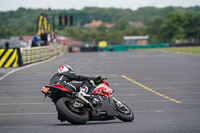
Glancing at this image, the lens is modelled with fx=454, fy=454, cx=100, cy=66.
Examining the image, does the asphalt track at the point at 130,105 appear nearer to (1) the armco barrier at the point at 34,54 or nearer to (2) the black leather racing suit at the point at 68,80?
(2) the black leather racing suit at the point at 68,80

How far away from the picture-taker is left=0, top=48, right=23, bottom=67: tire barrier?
90.8ft

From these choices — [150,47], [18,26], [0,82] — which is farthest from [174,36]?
[0,82]

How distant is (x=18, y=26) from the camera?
6654 inches

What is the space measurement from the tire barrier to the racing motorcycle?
61.7 feet

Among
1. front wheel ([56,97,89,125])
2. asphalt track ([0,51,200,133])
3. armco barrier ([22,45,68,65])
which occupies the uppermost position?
Answer: front wheel ([56,97,89,125])

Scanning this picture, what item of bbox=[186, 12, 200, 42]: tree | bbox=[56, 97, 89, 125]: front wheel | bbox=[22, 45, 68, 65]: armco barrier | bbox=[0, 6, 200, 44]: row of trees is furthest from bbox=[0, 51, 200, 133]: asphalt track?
bbox=[186, 12, 200, 42]: tree

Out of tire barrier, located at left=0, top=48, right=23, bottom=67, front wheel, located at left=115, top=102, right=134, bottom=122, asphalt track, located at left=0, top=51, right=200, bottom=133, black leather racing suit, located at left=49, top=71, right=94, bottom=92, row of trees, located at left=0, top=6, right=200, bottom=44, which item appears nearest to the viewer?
asphalt track, located at left=0, top=51, right=200, bottom=133

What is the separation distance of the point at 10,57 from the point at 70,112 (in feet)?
65.7

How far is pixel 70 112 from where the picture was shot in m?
8.77

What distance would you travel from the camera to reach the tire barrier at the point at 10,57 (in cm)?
2769

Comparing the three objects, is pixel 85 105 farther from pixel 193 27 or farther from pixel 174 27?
pixel 193 27

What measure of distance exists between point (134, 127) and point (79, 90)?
5.02 feet

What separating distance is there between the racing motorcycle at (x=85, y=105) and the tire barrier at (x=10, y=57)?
18805 millimetres

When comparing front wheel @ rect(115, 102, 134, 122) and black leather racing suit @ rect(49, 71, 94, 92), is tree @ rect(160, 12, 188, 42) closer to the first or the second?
front wheel @ rect(115, 102, 134, 122)
